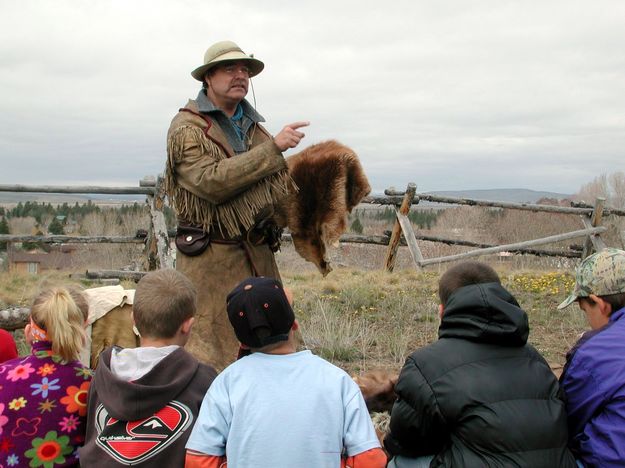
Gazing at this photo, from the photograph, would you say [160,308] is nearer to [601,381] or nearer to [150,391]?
[150,391]

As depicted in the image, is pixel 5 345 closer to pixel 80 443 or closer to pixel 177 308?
pixel 80 443

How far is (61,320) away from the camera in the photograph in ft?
8.02

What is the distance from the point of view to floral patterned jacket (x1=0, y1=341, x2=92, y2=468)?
2387 mm

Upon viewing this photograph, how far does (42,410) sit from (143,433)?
45 cm

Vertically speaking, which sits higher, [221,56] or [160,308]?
[221,56]

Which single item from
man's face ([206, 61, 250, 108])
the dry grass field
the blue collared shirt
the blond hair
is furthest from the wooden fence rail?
the blond hair

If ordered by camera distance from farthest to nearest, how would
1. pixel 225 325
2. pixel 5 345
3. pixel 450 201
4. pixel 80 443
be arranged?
1. pixel 450 201
2. pixel 225 325
3. pixel 5 345
4. pixel 80 443

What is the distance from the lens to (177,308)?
2.37 metres

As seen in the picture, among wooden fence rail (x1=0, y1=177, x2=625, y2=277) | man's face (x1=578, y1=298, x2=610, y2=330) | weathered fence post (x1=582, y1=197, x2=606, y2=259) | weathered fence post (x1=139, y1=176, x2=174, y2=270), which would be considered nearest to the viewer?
man's face (x1=578, y1=298, x2=610, y2=330)

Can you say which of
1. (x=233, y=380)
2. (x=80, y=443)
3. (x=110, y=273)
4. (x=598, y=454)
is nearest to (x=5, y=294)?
(x=110, y=273)

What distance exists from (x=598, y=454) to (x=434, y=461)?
544 millimetres

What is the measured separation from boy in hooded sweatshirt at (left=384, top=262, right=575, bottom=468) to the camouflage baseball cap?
16.5 inches

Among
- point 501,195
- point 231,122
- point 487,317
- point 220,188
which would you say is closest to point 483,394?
point 487,317

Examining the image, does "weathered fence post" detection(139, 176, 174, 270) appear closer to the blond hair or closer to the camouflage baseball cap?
the blond hair
